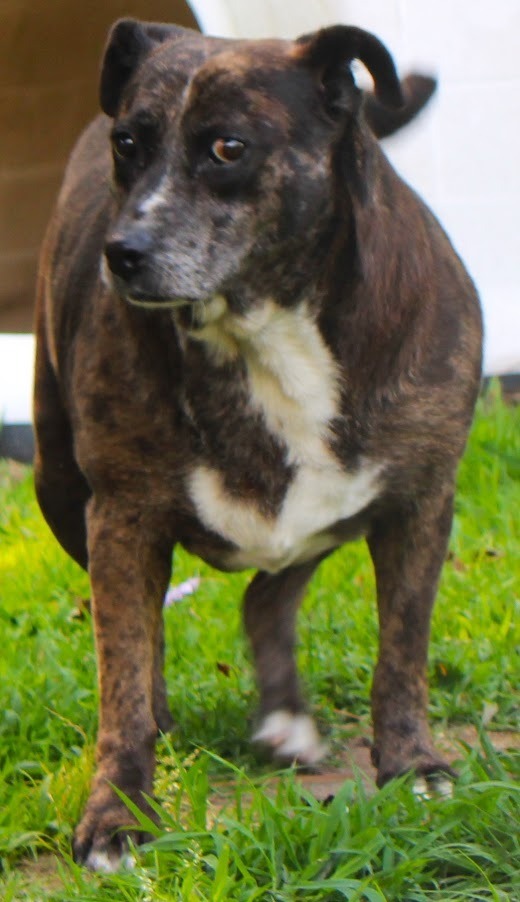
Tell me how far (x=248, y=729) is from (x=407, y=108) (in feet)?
4.69

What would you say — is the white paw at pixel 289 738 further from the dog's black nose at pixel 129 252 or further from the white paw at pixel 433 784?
the dog's black nose at pixel 129 252

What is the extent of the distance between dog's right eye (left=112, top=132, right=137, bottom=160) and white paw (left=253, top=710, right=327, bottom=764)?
3.92 ft

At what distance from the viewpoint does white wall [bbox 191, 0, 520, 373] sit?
5.36m

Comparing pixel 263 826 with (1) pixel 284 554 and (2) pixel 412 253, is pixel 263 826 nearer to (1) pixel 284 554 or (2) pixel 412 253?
(1) pixel 284 554

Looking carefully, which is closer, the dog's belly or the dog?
the dog

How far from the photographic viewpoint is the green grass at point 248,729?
8.38 ft

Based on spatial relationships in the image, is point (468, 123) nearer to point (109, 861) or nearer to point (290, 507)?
point (290, 507)

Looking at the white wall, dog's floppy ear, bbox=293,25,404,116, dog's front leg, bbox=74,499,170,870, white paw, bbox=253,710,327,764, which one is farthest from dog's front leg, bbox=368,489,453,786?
the white wall

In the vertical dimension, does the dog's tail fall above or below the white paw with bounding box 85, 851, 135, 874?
above

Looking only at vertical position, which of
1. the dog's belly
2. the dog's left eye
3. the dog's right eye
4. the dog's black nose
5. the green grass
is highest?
the dog's left eye

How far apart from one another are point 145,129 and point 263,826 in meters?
1.19

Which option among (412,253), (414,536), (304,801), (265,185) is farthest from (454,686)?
(265,185)

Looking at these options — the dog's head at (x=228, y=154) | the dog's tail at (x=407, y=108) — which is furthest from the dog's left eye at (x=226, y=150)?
the dog's tail at (x=407, y=108)

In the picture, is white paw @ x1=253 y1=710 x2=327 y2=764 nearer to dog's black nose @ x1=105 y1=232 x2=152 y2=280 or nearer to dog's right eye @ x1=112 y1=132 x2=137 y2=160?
dog's black nose @ x1=105 y1=232 x2=152 y2=280
